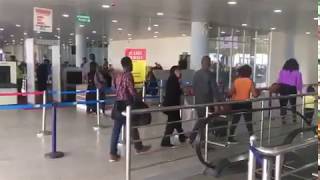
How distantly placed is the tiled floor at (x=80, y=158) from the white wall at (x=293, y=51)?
493 inches

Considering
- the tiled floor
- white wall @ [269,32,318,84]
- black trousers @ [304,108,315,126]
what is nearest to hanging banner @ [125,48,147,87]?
the tiled floor

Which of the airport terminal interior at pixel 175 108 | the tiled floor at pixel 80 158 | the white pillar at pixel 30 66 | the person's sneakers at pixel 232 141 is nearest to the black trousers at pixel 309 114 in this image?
the airport terminal interior at pixel 175 108

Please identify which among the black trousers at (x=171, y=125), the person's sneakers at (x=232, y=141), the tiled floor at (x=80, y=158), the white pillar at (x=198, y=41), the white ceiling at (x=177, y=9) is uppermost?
the white ceiling at (x=177, y=9)

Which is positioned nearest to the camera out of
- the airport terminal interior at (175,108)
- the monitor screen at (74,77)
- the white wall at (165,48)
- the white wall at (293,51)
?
the airport terminal interior at (175,108)

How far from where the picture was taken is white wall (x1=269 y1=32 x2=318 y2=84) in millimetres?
19881

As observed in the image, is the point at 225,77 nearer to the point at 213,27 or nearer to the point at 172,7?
the point at 213,27

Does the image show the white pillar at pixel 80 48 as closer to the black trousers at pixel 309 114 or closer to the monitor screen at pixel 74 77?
the monitor screen at pixel 74 77

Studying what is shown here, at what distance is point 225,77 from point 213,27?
10.4 ft

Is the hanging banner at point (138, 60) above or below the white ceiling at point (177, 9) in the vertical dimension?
below

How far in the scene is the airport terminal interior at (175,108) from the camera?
4.93m

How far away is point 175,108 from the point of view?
428cm

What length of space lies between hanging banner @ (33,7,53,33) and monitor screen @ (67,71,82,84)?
5469 millimetres

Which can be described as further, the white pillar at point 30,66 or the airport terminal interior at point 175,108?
the white pillar at point 30,66

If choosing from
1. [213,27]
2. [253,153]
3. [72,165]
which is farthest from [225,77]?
[253,153]
